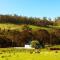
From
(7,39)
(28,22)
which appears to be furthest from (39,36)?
(28,22)

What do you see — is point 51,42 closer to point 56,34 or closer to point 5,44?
point 56,34

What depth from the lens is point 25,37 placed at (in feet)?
275

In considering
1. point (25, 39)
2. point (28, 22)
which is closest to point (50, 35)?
point (25, 39)

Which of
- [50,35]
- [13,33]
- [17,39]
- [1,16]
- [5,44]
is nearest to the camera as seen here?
[5,44]

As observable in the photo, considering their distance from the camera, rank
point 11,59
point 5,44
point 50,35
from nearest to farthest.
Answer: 1. point 11,59
2. point 5,44
3. point 50,35

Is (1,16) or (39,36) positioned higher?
(1,16)

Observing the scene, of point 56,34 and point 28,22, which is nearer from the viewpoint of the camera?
point 56,34

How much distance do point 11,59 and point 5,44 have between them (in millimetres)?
53958

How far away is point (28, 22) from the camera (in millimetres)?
128625

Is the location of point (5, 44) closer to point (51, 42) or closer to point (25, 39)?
point (25, 39)

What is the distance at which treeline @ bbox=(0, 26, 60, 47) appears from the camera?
77.8 m

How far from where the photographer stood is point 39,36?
87562 mm

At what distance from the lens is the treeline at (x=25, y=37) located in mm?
77750

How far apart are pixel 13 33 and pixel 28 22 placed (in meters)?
42.6
